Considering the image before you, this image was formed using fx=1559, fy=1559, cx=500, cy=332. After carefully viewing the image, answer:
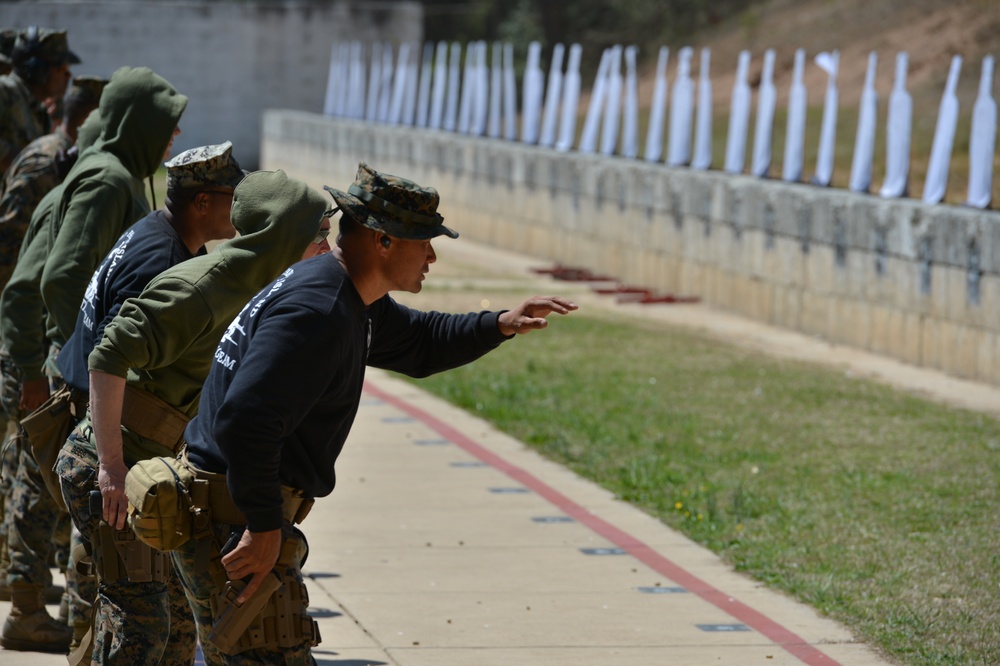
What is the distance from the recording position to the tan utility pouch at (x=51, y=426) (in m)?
4.98

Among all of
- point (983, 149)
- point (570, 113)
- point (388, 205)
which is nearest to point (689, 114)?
point (570, 113)

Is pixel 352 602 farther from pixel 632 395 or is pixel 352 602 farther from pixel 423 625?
pixel 632 395

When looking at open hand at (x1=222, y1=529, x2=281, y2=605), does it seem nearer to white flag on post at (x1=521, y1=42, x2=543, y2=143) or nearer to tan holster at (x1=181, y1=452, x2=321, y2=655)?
tan holster at (x1=181, y1=452, x2=321, y2=655)

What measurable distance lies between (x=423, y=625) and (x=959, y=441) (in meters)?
4.79

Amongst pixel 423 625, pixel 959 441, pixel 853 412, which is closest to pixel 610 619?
pixel 423 625

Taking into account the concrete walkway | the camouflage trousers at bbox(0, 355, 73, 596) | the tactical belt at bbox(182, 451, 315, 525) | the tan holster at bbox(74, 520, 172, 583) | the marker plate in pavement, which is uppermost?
the tactical belt at bbox(182, 451, 315, 525)

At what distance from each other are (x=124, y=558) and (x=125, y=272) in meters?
0.85

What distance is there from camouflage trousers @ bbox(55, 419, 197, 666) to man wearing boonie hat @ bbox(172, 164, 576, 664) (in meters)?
0.35

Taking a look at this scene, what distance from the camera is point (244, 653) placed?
3904mm

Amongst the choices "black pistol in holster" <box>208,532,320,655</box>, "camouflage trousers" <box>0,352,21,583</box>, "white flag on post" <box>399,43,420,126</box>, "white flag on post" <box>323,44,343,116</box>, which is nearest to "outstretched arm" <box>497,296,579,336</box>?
"black pistol in holster" <box>208,532,320,655</box>

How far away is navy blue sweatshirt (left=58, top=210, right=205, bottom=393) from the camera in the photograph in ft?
15.3

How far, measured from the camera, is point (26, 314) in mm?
5953

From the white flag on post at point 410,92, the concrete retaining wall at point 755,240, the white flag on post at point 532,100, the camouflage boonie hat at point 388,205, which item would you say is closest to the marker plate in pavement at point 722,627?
the camouflage boonie hat at point 388,205

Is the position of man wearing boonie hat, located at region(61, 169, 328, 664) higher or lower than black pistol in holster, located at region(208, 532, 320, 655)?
higher
